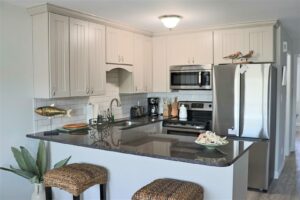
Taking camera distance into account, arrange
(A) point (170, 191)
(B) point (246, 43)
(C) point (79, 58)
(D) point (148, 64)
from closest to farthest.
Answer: (A) point (170, 191) → (C) point (79, 58) → (B) point (246, 43) → (D) point (148, 64)

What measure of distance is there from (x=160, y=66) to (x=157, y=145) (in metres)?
2.47

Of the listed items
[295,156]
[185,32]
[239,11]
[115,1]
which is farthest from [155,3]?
[295,156]

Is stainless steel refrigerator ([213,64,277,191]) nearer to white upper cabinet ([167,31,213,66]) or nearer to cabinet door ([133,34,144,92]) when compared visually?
white upper cabinet ([167,31,213,66])

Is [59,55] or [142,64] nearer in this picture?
[59,55]

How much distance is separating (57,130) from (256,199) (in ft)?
8.74

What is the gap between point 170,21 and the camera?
359 centimetres

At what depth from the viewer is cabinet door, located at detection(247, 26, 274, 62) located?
4043 millimetres

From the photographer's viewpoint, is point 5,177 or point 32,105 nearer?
point 5,177

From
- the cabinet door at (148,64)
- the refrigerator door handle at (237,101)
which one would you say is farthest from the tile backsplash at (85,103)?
the refrigerator door handle at (237,101)

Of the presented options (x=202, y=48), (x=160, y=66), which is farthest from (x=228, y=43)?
(x=160, y=66)

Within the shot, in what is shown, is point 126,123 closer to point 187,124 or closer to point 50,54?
point 187,124

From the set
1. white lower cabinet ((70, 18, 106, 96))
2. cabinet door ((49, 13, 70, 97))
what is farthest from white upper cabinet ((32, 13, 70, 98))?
white lower cabinet ((70, 18, 106, 96))

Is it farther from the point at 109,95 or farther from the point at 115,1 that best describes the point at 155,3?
the point at 109,95

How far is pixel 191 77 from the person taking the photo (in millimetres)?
4637
